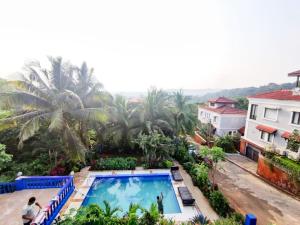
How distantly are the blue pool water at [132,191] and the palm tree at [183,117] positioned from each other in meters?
6.42

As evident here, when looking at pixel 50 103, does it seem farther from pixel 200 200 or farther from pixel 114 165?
pixel 200 200

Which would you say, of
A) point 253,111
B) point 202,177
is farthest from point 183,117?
point 253,111

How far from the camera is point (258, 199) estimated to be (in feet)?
39.9

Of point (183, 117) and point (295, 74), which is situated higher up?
point (295, 74)

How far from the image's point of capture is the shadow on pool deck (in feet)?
29.5

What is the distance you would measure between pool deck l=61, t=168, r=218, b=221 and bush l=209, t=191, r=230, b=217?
317mm

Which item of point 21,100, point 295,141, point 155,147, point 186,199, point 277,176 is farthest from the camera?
point 155,147

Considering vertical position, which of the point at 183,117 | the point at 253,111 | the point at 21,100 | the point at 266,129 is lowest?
the point at 266,129

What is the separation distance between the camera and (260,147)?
63.5 feet

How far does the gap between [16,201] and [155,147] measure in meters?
10.0

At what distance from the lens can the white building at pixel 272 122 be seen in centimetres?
1576

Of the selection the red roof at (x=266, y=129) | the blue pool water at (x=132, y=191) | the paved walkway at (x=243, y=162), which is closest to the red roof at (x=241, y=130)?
the paved walkway at (x=243, y=162)

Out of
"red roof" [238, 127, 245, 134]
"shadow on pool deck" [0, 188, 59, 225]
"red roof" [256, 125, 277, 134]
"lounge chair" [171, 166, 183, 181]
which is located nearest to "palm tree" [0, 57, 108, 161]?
"shadow on pool deck" [0, 188, 59, 225]

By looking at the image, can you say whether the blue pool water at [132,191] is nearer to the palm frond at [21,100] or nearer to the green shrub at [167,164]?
the green shrub at [167,164]
